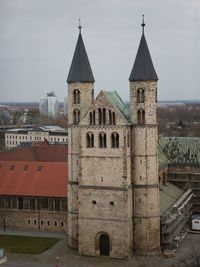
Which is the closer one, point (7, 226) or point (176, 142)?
point (7, 226)

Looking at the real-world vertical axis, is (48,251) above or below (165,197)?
below

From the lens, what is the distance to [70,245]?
6019cm

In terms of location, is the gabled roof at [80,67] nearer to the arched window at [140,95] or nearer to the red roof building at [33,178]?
the arched window at [140,95]

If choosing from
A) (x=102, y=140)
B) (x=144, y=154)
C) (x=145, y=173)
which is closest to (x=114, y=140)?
(x=102, y=140)

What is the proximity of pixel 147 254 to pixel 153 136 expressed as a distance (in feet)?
42.2

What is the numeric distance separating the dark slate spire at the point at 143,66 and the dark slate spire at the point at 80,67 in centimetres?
527

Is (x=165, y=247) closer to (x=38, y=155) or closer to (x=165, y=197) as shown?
(x=165, y=197)

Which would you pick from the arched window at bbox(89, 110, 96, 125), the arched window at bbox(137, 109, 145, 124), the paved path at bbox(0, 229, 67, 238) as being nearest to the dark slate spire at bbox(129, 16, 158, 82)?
the arched window at bbox(137, 109, 145, 124)

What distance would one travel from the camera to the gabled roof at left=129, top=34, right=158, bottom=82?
56.0 m

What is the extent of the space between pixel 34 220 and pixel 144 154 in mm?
19701

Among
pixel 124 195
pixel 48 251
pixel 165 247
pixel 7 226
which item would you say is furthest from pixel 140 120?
pixel 7 226

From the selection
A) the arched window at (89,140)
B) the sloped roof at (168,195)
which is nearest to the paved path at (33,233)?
the sloped roof at (168,195)

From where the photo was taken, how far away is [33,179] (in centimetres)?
6975

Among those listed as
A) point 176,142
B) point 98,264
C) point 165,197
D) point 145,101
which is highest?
point 145,101
